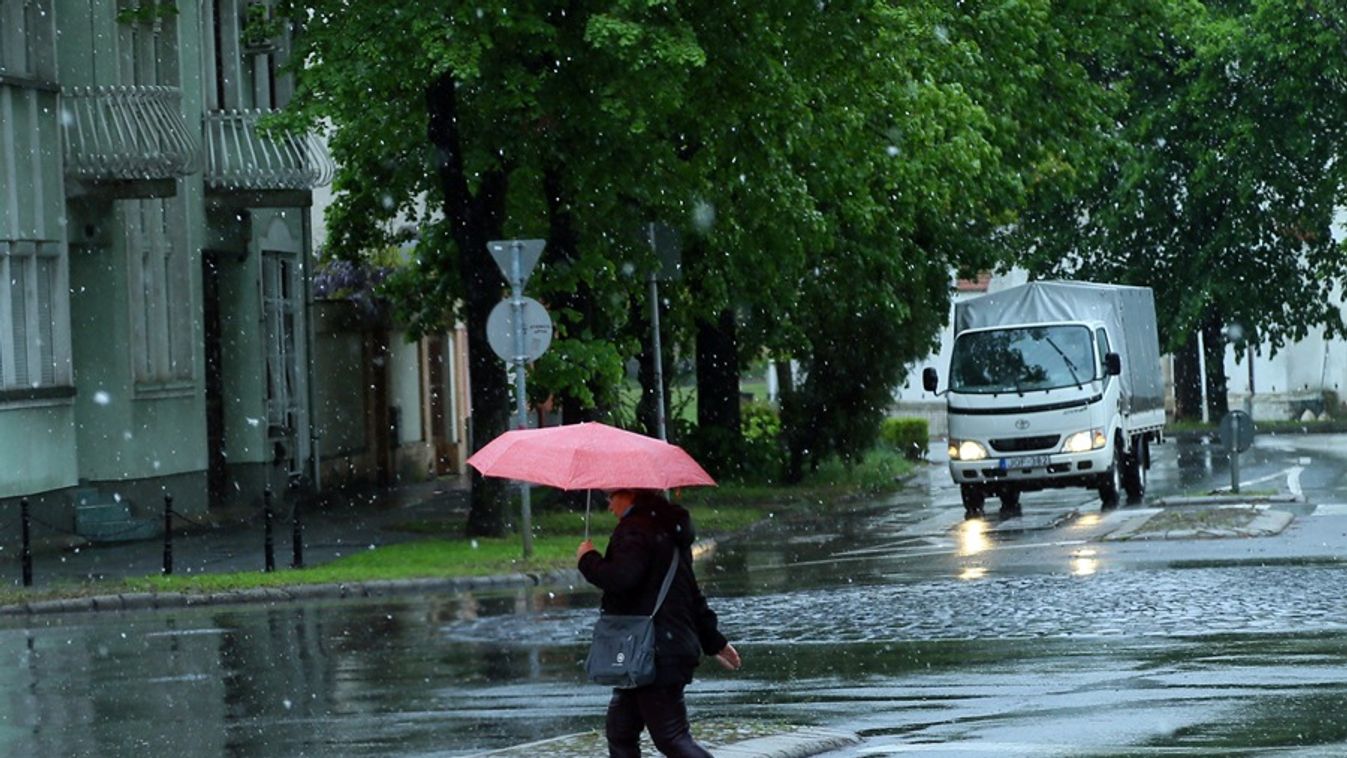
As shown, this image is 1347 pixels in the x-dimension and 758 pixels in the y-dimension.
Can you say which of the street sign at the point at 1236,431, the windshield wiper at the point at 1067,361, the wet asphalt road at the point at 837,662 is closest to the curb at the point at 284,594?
the wet asphalt road at the point at 837,662

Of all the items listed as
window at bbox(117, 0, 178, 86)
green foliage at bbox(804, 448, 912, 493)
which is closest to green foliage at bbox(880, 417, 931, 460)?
green foliage at bbox(804, 448, 912, 493)

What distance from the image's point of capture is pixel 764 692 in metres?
14.1

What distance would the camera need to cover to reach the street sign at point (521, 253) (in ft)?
80.4

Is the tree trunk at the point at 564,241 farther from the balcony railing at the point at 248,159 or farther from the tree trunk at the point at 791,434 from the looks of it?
the tree trunk at the point at 791,434

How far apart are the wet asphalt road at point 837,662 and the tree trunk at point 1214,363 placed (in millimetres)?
37269

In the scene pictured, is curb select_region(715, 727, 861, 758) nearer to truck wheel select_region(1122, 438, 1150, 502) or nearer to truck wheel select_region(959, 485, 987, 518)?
truck wheel select_region(959, 485, 987, 518)

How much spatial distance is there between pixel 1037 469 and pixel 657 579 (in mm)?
21967

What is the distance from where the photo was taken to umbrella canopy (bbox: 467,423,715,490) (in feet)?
31.8

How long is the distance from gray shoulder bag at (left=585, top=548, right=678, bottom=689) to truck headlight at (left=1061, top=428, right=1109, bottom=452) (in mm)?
21970

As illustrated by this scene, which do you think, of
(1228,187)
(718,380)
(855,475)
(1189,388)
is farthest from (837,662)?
(1189,388)

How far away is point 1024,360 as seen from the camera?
3194 cm

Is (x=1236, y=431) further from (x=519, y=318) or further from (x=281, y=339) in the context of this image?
(x=281, y=339)

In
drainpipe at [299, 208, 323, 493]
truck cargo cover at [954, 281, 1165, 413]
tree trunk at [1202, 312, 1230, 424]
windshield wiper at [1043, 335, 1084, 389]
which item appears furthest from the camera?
tree trunk at [1202, 312, 1230, 424]

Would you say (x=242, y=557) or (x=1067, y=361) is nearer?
(x=242, y=557)
